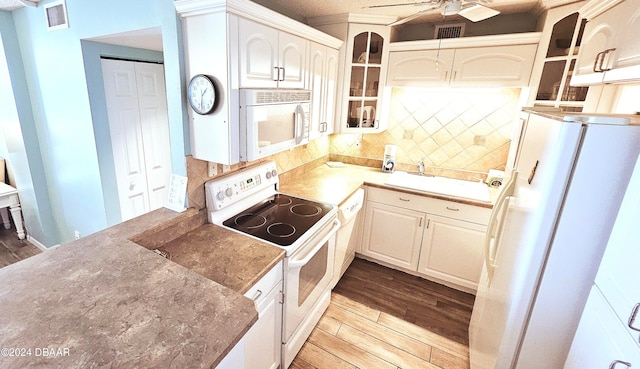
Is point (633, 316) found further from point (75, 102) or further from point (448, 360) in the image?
point (75, 102)

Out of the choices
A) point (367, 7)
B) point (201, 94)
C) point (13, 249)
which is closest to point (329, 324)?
point (201, 94)

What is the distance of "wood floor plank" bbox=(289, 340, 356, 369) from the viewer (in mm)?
1833

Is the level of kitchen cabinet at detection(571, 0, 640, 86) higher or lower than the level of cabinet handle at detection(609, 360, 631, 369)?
higher

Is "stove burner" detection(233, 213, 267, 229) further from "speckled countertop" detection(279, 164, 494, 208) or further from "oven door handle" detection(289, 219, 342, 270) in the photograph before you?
"speckled countertop" detection(279, 164, 494, 208)

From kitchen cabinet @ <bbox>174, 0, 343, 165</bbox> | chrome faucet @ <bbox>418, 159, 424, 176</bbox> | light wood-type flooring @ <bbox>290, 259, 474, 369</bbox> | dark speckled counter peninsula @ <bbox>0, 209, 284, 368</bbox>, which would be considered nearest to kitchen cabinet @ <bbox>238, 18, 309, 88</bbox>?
kitchen cabinet @ <bbox>174, 0, 343, 165</bbox>

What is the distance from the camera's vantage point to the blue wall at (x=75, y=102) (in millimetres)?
1539

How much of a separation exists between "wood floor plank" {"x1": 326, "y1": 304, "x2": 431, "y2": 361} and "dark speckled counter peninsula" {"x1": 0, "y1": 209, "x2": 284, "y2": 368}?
1168 mm

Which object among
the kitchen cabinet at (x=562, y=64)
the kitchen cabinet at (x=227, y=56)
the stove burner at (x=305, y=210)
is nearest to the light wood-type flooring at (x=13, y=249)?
the kitchen cabinet at (x=227, y=56)

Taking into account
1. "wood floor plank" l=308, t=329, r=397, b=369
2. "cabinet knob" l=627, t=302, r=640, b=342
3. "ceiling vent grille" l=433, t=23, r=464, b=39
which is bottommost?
"wood floor plank" l=308, t=329, r=397, b=369

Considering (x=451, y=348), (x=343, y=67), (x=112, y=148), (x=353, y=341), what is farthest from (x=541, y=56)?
(x=112, y=148)

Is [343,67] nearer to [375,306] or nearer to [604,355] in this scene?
[375,306]

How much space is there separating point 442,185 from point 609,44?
1477 millimetres

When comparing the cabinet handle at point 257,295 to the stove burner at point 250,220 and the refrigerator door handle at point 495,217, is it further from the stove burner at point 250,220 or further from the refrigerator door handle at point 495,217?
the refrigerator door handle at point 495,217

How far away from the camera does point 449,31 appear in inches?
→ 99.3
